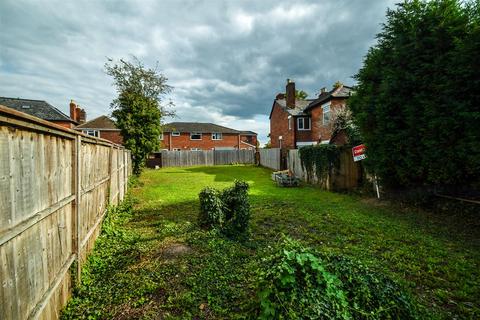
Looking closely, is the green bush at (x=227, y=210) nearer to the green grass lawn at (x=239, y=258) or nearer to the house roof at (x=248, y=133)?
the green grass lawn at (x=239, y=258)

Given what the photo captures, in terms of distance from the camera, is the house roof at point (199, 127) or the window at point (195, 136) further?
A: the house roof at point (199, 127)

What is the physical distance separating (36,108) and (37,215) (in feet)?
116

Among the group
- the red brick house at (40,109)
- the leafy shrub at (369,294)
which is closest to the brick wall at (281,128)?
the leafy shrub at (369,294)

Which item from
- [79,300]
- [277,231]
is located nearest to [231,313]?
[79,300]

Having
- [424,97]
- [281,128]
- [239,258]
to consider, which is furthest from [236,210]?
[281,128]

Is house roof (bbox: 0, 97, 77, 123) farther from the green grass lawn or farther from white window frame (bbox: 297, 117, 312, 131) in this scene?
the green grass lawn

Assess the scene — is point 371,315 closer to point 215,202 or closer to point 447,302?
point 447,302

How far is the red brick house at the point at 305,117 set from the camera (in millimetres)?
19219

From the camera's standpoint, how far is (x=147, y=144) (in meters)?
17.1

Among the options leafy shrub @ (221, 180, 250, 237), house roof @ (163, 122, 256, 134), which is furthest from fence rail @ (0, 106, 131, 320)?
house roof @ (163, 122, 256, 134)

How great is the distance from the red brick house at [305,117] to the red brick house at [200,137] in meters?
12.1

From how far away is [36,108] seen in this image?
28.5m

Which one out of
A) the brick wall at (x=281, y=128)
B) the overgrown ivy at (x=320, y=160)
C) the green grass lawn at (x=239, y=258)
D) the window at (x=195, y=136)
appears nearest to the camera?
the green grass lawn at (x=239, y=258)

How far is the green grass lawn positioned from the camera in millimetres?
3006
